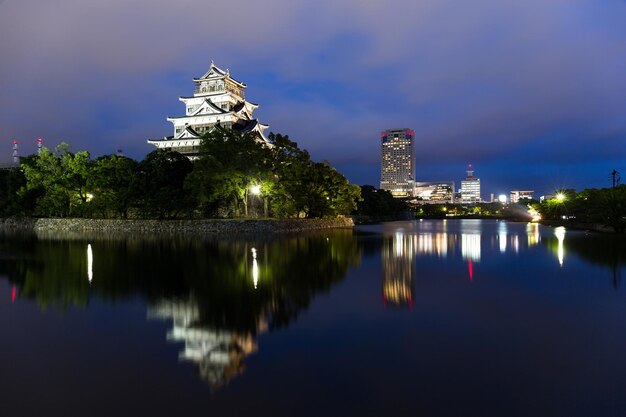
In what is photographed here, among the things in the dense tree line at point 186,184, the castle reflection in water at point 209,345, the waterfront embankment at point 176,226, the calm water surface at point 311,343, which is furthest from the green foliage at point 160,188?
the castle reflection in water at point 209,345

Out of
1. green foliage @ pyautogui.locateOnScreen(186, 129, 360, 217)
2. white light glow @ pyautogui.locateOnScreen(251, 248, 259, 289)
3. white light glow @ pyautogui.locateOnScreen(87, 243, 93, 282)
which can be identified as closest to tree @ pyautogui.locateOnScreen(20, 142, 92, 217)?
green foliage @ pyautogui.locateOnScreen(186, 129, 360, 217)

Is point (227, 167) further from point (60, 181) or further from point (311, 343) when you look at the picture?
point (311, 343)

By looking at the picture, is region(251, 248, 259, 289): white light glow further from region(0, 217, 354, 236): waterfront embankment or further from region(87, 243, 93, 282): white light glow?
region(0, 217, 354, 236): waterfront embankment

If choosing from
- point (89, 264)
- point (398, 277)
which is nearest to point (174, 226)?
point (89, 264)

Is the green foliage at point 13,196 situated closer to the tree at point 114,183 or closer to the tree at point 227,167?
the tree at point 114,183

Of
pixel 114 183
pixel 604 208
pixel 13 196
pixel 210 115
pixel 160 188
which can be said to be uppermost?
pixel 210 115

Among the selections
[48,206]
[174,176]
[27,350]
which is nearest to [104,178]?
[174,176]

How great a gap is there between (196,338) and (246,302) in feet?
8.30

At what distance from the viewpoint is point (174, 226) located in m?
36.5

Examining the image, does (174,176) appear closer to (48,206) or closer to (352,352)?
(48,206)

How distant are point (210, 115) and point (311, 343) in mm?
49042

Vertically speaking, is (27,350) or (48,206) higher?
(48,206)

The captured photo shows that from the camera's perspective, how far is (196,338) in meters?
7.36

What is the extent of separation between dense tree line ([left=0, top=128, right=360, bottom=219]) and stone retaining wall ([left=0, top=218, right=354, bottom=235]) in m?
1.49
